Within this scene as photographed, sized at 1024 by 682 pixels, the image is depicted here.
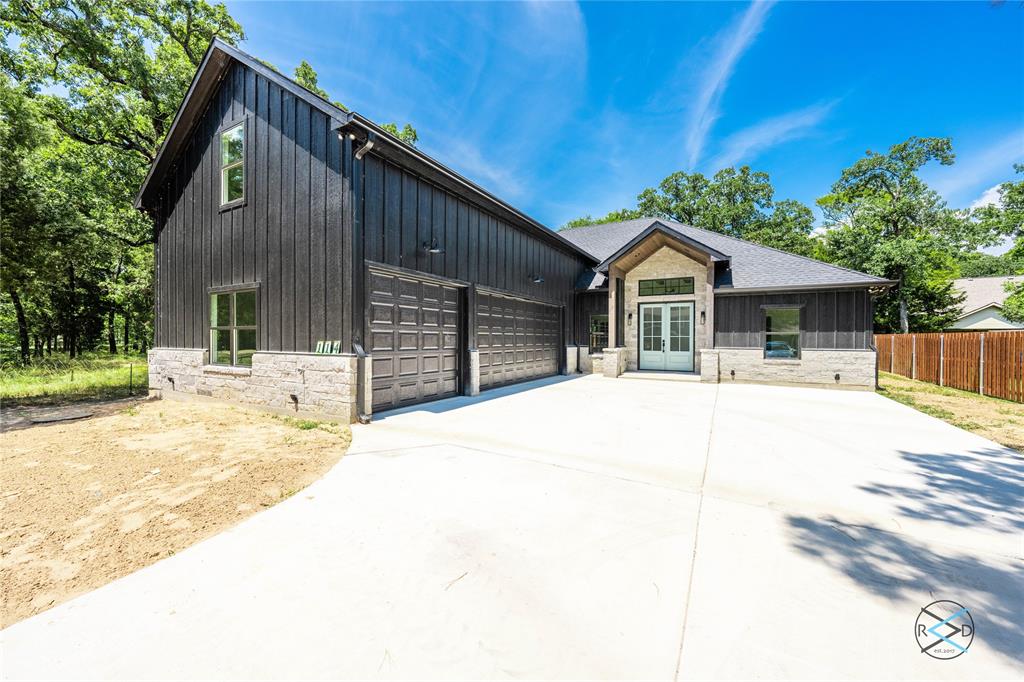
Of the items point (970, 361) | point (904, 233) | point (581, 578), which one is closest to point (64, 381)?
point (581, 578)

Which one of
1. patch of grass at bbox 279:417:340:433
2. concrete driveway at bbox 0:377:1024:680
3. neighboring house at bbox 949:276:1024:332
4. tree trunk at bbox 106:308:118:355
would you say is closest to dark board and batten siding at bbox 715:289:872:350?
concrete driveway at bbox 0:377:1024:680

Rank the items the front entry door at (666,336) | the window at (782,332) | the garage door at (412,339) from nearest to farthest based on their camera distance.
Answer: the garage door at (412,339)
the window at (782,332)
the front entry door at (666,336)

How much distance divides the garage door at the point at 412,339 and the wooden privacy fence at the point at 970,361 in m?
12.3

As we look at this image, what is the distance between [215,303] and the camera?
8273mm

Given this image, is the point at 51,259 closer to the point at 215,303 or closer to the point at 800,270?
the point at 215,303

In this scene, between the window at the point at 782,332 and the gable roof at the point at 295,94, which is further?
the window at the point at 782,332

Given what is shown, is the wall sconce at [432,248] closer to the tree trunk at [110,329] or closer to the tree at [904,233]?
the tree at [904,233]

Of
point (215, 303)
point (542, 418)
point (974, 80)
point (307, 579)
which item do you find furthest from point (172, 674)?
point (974, 80)

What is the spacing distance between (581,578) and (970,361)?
46.1 feet

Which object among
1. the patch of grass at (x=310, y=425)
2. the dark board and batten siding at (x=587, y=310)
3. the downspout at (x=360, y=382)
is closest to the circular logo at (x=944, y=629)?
the patch of grass at (x=310, y=425)

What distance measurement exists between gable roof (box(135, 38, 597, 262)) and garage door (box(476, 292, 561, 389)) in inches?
102

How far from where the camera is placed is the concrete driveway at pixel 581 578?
1646mm

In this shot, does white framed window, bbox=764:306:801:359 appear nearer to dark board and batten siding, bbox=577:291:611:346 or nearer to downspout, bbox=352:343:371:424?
dark board and batten siding, bbox=577:291:611:346

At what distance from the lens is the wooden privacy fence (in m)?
8.37
